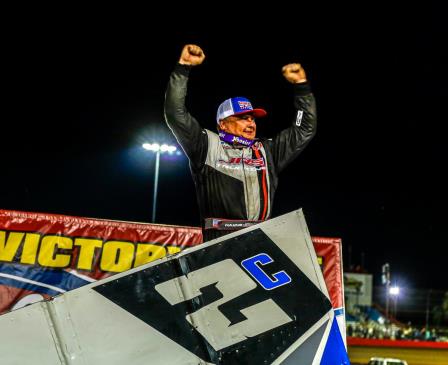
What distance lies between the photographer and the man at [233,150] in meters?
2.75

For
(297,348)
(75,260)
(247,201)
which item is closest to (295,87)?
(247,201)

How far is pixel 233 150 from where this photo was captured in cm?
306

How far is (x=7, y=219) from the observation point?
5.18 meters

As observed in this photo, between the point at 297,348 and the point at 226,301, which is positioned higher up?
the point at 226,301

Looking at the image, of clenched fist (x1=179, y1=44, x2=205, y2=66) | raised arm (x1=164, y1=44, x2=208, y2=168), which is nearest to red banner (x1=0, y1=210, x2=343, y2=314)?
raised arm (x1=164, y1=44, x2=208, y2=168)

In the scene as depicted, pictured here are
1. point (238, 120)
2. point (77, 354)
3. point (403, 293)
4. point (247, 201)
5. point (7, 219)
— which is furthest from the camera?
point (403, 293)

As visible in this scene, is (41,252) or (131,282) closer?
(131,282)

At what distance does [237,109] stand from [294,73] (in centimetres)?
46

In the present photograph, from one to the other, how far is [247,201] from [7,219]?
3417 mm

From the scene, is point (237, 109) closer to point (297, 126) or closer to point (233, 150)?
point (233, 150)

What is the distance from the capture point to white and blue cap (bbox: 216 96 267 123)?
309cm

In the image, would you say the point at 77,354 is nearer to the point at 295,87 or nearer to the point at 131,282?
the point at 131,282

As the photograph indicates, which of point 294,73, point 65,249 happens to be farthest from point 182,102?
point 65,249

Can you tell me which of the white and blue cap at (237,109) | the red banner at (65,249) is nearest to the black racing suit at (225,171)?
the white and blue cap at (237,109)
